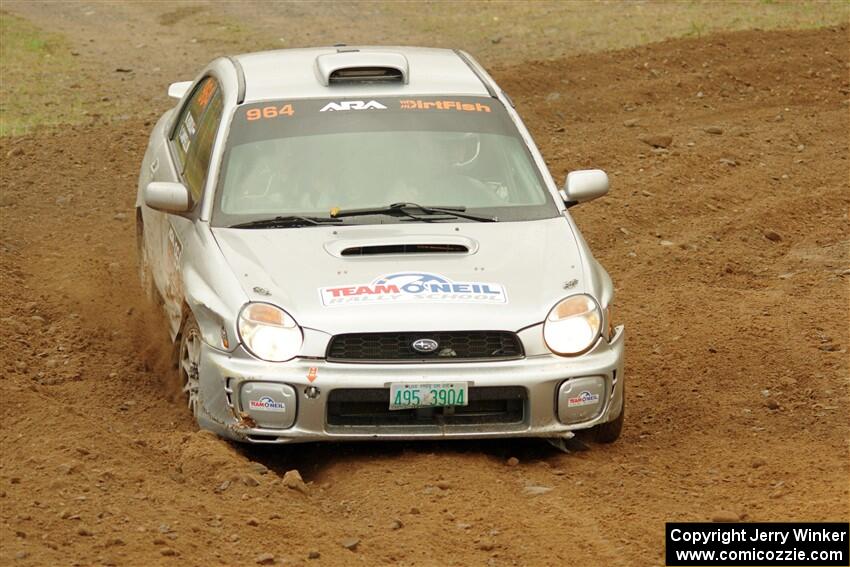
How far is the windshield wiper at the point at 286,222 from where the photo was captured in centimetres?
772

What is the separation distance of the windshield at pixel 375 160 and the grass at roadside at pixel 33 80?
715 cm

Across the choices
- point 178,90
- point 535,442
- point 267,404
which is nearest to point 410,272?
point 267,404

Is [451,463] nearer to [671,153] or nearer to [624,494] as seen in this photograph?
[624,494]

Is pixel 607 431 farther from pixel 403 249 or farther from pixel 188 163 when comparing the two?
pixel 188 163

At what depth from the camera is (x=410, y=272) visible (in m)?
7.23

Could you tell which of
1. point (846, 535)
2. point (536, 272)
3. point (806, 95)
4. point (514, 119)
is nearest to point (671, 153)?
point (806, 95)

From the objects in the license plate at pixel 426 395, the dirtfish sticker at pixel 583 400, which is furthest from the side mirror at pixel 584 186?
the license plate at pixel 426 395

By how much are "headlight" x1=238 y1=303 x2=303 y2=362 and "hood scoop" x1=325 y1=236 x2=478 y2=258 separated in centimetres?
54

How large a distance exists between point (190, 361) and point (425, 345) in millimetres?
1303

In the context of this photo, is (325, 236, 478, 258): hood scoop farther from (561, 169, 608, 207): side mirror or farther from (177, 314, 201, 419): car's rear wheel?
(561, 169, 608, 207): side mirror

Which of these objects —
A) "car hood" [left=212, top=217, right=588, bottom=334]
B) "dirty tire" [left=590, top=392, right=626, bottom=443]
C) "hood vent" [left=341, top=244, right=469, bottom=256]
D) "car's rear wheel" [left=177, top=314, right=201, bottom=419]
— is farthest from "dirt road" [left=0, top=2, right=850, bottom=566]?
"hood vent" [left=341, top=244, right=469, bottom=256]

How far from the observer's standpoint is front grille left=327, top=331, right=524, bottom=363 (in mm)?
6922

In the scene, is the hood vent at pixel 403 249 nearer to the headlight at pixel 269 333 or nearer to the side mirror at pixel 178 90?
the headlight at pixel 269 333

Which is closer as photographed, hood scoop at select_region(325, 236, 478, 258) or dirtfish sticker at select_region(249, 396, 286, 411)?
dirtfish sticker at select_region(249, 396, 286, 411)
